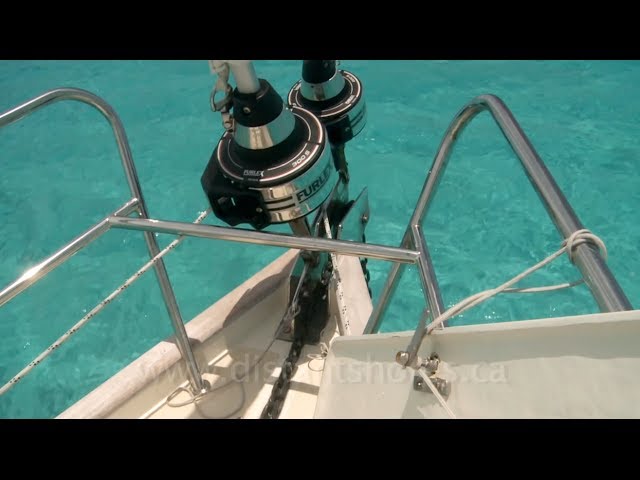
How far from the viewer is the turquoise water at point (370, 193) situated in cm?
283

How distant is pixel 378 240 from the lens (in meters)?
3.33

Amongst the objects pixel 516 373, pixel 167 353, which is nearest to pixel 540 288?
pixel 516 373

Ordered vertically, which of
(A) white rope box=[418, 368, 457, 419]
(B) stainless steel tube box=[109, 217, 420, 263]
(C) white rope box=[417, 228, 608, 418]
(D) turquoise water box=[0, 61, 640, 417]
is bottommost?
(A) white rope box=[418, 368, 457, 419]

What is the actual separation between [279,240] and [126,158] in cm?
46

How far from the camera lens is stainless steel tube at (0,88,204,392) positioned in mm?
1042


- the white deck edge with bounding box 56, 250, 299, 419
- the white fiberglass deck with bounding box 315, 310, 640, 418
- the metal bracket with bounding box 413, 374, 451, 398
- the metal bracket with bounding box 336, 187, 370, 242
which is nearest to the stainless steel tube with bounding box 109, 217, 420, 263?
A: the white fiberglass deck with bounding box 315, 310, 640, 418

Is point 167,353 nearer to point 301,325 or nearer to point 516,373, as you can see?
point 301,325

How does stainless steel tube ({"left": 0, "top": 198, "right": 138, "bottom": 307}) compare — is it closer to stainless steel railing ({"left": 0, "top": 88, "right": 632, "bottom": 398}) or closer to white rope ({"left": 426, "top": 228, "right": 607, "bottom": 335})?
stainless steel railing ({"left": 0, "top": 88, "right": 632, "bottom": 398})

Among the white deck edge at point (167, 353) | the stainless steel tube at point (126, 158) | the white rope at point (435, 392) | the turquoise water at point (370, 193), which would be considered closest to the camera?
the white rope at point (435, 392)

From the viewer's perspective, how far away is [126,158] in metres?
1.18

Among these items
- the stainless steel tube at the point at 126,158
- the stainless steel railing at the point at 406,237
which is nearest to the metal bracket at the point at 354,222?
the stainless steel railing at the point at 406,237

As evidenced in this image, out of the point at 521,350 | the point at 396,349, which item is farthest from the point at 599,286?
the point at 396,349

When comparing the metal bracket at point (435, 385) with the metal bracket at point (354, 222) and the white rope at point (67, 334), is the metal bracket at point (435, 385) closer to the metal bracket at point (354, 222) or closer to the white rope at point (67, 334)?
the white rope at point (67, 334)
